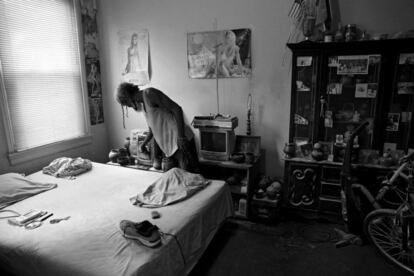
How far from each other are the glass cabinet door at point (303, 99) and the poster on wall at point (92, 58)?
8.21ft

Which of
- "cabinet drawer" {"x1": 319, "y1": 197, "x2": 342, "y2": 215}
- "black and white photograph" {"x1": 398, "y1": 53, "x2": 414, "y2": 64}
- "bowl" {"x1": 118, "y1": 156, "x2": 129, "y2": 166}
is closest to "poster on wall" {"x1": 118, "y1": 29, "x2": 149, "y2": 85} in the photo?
"bowl" {"x1": 118, "y1": 156, "x2": 129, "y2": 166}

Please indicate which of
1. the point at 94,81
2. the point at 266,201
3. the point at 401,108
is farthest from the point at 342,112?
the point at 94,81

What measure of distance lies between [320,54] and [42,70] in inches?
112

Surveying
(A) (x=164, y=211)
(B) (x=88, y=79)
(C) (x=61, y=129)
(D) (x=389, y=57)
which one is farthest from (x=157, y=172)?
(D) (x=389, y=57)

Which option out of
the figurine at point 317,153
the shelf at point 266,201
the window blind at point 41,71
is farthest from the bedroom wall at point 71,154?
the figurine at point 317,153

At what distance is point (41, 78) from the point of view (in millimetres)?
2990

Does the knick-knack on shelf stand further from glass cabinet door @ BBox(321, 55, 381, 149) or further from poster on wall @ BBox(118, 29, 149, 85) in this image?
poster on wall @ BBox(118, 29, 149, 85)

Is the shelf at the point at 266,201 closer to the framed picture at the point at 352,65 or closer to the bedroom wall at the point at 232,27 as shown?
the bedroom wall at the point at 232,27

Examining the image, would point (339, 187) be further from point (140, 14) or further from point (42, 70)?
point (42, 70)

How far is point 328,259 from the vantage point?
2.27 meters

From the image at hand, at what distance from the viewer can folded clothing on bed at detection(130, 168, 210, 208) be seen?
7.36 feet

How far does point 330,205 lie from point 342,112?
0.92m

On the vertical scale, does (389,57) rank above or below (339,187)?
above

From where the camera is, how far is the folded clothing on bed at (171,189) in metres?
2.24
